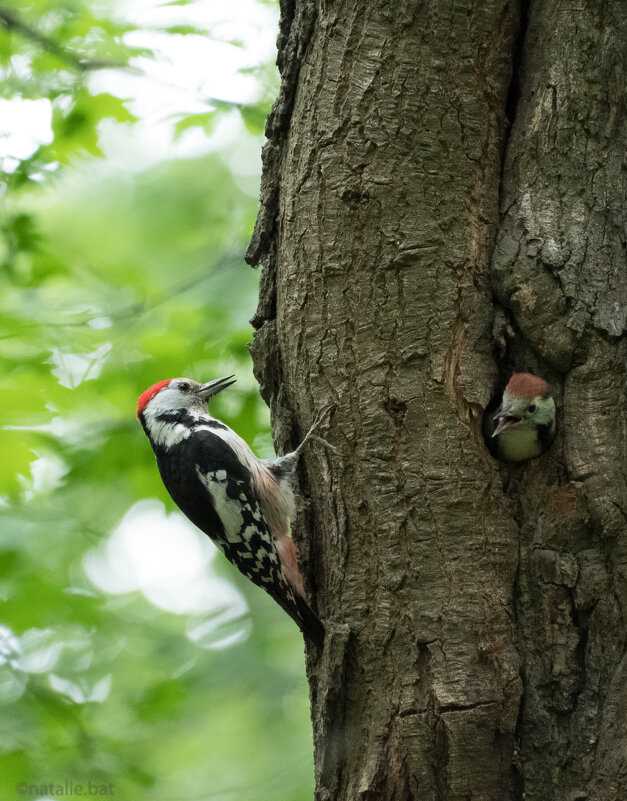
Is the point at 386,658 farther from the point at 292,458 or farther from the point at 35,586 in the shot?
the point at 35,586

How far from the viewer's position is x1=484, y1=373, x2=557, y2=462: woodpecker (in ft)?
7.65

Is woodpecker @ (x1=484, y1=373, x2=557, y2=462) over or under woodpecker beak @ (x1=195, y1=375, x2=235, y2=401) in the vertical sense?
under

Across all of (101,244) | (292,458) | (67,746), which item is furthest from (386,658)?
(101,244)

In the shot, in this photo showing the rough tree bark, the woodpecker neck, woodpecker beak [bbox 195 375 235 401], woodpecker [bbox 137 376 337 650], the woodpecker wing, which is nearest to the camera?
the rough tree bark

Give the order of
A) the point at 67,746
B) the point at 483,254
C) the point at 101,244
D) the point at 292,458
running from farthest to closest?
the point at 101,244, the point at 67,746, the point at 292,458, the point at 483,254

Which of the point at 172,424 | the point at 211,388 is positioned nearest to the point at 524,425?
the point at 172,424

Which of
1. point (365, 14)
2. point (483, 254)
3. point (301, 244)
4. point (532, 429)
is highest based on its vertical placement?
point (365, 14)

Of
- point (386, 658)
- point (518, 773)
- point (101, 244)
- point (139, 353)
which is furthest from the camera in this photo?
point (101, 244)

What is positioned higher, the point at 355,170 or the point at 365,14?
the point at 365,14

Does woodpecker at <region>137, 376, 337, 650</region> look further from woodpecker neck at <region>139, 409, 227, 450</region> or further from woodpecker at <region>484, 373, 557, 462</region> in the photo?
woodpecker at <region>484, 373, 557, 462</region>

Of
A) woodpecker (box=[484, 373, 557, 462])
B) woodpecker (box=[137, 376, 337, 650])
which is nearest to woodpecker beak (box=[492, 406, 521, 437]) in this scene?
woodpecker (box=[484, 373, 557, 462])

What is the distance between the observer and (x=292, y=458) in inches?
112

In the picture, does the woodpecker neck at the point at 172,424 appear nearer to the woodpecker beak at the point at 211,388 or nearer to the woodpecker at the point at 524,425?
the woodpecker beak at the point at 211,388

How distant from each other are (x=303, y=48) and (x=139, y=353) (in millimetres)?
2367
